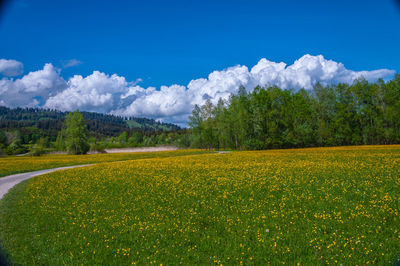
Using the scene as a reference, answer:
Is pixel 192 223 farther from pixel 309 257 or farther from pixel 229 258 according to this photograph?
pixel 309 257

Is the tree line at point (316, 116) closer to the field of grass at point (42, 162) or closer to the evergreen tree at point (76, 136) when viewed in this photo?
the field of grass at point (42, 162)

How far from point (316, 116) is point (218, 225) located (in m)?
94.4

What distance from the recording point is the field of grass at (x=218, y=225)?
7.76m

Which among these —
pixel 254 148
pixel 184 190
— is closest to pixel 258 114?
pixel 254 148

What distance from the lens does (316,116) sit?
90938mm

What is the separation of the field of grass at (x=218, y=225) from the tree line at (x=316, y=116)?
236 feet

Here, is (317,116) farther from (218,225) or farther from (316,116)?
(218,225)

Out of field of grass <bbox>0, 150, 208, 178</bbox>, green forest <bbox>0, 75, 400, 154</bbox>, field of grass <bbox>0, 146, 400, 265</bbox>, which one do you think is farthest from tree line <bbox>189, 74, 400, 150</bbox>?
field of grass <bbox>0, 146, 400, 265</bbox>

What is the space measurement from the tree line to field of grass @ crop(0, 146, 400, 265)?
236 ft

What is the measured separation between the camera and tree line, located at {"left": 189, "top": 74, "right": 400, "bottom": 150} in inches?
3238

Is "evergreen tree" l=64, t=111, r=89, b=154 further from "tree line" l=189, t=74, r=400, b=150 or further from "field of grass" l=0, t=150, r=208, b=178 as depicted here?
"tree line" l=189, t=74, r=400, b=150

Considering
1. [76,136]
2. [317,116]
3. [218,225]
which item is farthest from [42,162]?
[317,116]

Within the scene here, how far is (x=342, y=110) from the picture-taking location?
86.0m

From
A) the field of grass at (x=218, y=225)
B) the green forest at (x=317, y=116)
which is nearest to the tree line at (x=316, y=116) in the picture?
the green forest at (x=317, y=116)
